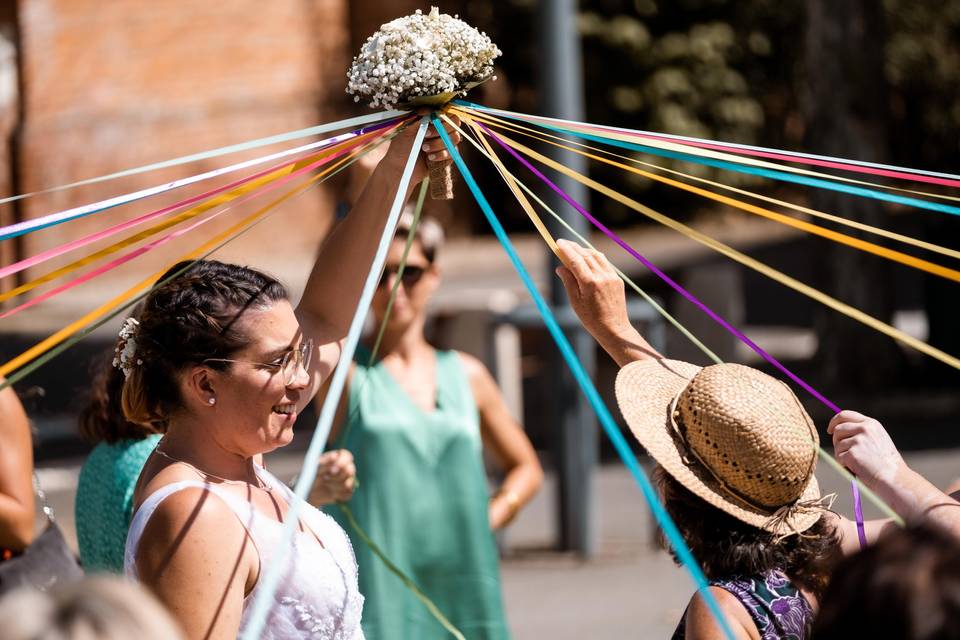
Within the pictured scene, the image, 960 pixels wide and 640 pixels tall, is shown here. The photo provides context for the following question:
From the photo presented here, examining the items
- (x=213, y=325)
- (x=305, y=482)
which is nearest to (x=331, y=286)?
(x=213, y=325)

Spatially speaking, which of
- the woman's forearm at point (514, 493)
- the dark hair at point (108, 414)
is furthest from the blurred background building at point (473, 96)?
the dark hair at point (108, 414)

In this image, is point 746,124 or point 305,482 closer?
point 305,482

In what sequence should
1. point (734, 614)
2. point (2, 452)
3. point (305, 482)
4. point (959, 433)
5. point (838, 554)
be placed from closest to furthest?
1. point (305, 482)
2. point (734, 614)
3. point (838, 554)
4. point (2, 452)
5. point (959, 433)

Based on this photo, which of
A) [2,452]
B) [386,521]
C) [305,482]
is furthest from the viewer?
[386,521]

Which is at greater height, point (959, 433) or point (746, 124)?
point (746, 124)

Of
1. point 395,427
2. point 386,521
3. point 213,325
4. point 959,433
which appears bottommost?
point 959,433

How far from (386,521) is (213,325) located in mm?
1685

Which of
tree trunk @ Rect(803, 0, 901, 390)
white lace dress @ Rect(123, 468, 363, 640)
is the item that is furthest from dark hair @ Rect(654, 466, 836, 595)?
tree trunk @ Rect(803, 0, 901, 390)

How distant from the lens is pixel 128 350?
236cm

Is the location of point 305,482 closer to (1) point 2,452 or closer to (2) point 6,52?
(1) point 2,452

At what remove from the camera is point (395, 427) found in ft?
12.6

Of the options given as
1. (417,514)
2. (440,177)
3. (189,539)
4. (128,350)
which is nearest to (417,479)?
(417,514)

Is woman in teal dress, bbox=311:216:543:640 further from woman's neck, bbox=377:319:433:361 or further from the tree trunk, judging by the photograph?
the tree trunk

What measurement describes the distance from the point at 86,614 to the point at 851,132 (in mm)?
10269
